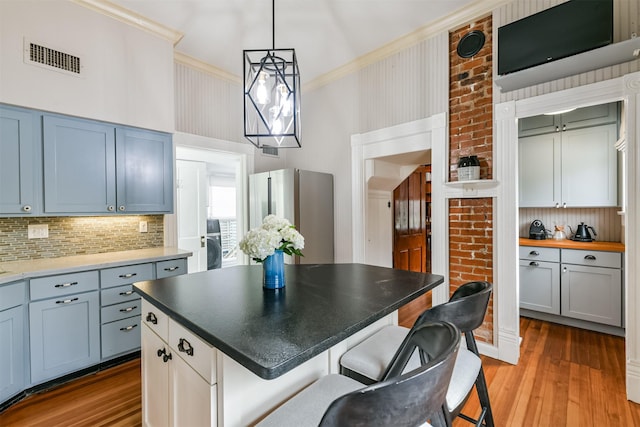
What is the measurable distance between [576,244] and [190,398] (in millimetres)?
3868

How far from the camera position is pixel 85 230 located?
103 inches

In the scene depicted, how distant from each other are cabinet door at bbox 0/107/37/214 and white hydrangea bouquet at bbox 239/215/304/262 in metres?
2.00

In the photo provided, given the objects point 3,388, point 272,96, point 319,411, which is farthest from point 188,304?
point 3,388

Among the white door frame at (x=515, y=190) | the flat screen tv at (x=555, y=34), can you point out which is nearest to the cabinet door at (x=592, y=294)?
the white door frame at (x=515, y=190)

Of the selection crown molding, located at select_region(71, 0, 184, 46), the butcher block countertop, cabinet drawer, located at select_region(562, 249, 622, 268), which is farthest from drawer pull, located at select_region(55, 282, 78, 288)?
cabinet drawer, located at select_region(562, 249, 622, 268)

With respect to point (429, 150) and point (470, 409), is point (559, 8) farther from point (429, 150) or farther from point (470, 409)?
point (470, 409)

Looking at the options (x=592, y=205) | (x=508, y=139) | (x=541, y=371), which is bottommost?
(x=541, y=371)

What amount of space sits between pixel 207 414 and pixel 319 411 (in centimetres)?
37

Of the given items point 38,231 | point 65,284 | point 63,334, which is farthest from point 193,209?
A: point 63,334

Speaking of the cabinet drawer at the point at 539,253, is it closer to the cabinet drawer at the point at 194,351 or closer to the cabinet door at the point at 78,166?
the cabinet drawer at the point at 194,351

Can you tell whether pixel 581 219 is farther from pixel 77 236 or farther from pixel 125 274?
pixel 77 236

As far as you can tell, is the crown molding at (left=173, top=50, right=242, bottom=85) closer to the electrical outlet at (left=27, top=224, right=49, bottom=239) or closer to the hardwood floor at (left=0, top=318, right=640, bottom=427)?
the electrical outlet at (left=27, top=224, right=49, bottom=239)

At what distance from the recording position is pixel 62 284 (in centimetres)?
208

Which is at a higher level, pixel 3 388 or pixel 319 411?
pixel 319 411
